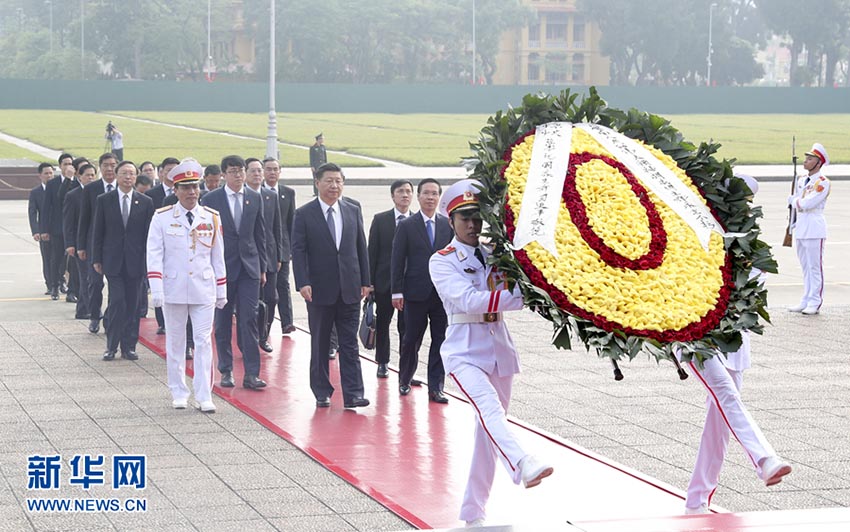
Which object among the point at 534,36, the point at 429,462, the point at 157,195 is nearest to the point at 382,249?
the point at 429,462

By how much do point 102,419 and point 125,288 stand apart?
3.07m

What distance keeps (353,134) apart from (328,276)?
50271mm

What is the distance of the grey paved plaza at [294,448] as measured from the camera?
7324 millimetres

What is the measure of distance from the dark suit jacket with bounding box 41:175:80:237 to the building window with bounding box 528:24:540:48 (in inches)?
3774

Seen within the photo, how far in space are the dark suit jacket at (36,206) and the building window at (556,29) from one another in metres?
95.5

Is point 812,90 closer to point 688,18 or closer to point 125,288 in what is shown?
point 688,18

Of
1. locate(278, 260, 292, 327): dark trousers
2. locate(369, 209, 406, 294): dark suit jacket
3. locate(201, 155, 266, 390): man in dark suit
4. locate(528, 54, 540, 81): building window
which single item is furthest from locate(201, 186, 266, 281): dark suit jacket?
locate(528, 54, 540, 81): building window

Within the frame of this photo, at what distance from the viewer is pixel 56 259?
52.9 feet

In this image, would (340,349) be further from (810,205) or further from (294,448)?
(810,205)

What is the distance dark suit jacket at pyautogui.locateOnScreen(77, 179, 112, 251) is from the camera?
13445mm

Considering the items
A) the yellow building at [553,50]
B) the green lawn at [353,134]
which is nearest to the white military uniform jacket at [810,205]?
the green lawn at [353,134]

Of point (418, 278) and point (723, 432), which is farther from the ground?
point (418, 278)

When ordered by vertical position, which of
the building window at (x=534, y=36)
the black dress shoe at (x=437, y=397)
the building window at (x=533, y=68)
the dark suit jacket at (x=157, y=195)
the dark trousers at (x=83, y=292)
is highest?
the building window at (x=534, y=36)

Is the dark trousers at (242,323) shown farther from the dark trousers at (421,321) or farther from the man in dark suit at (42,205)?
the man in dark suit at (42,205)
